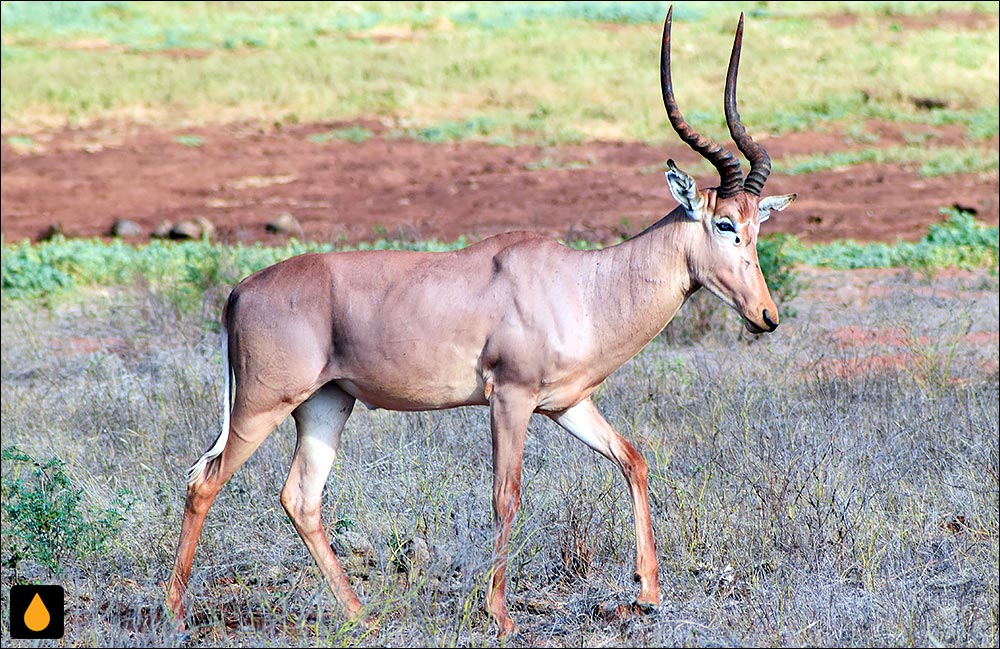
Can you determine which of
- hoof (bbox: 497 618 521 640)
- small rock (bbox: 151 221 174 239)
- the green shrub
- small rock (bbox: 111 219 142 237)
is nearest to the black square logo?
the green shrub

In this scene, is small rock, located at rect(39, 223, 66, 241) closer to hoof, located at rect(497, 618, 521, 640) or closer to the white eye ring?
hoof, located at rect(497, 618, 521, 640)

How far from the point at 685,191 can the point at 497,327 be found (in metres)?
0.95

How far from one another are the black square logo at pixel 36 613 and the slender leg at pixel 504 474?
5.91ft

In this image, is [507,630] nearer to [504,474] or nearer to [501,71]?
[504,474]

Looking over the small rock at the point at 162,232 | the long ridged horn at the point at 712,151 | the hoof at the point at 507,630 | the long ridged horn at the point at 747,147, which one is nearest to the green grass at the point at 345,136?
the small rock at the point at 162,232

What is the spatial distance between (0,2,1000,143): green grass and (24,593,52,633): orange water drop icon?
19.9 m

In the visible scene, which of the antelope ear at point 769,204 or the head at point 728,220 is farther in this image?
the antelope ear at point 769,204

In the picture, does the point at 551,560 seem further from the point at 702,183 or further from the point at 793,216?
the point at 702,183

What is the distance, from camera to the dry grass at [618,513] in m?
5.07

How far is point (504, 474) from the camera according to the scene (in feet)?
16.7

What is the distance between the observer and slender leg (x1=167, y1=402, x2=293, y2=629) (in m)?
5.28

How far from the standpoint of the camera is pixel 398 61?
3127 centimetres

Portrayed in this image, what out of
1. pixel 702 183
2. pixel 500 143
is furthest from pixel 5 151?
pixel 702 183

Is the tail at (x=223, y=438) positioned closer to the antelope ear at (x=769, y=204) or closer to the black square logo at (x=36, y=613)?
the black square logo at (x=36, y=613)
